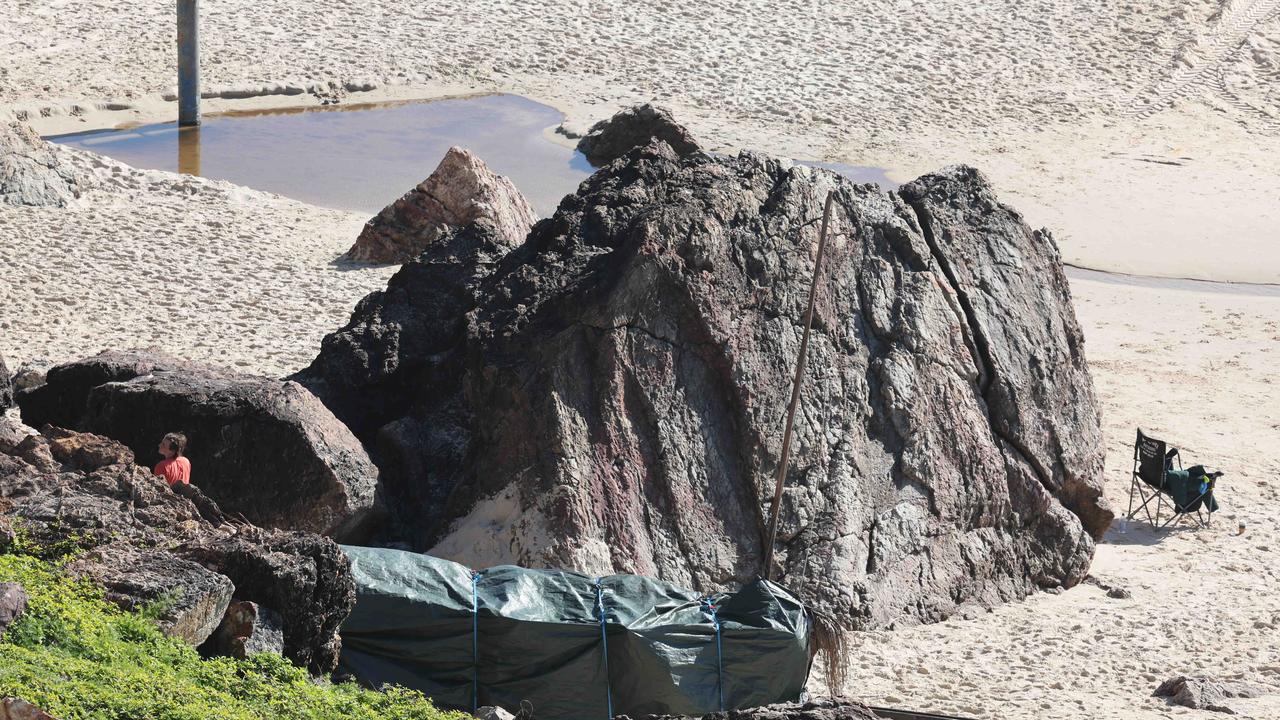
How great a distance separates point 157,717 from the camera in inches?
185

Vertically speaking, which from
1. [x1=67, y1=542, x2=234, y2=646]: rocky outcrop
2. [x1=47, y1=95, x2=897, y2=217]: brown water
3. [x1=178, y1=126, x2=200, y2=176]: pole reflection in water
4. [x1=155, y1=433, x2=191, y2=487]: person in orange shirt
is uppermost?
[x1=67, y1=542, x2=234, y2=646]: rocky outcrop

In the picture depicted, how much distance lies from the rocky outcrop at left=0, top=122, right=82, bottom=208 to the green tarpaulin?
33.4ft

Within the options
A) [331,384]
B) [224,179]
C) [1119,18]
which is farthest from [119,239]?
[1119,18]

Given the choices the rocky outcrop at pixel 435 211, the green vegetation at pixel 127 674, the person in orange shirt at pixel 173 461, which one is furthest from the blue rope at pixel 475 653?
the rocky outcrop at pixel 435 211

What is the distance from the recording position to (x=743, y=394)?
29.2 feet

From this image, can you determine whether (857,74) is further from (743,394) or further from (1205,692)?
(1205,692)

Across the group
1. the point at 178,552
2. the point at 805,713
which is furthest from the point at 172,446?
the point at 805,713

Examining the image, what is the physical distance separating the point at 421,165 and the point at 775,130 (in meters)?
5.51

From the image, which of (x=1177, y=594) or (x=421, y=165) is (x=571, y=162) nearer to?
(x=421, y=165)

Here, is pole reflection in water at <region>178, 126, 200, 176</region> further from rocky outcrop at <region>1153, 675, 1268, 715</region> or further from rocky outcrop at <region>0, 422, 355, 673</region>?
rocky outcrop at <region>1153, 675, 1268, 715</region>

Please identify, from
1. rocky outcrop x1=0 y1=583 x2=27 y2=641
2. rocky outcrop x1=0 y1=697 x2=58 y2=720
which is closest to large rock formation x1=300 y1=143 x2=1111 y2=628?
rocky outcrop x1=0 y1=583 x2=27 y2=641

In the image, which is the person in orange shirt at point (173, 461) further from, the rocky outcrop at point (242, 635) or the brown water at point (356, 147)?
the brown water at point (356, 147)

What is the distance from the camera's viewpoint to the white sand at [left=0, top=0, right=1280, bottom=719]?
895 centimetres

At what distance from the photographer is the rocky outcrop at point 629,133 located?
61.3 ft
